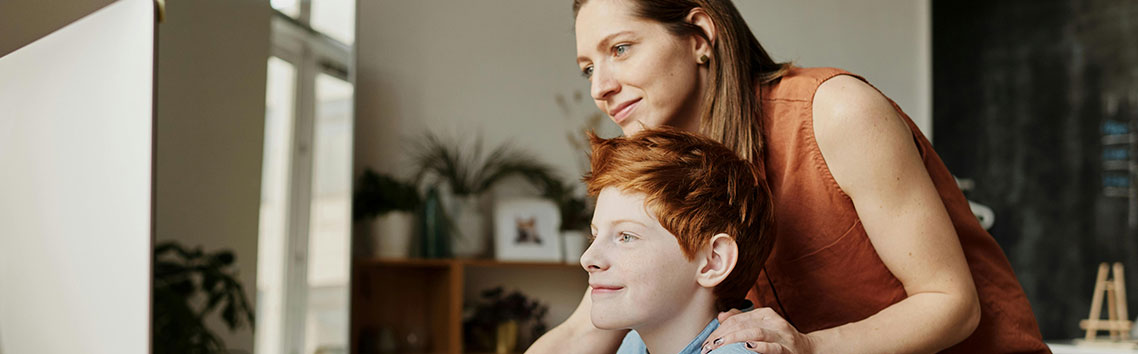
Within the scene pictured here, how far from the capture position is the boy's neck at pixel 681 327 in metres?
0.99

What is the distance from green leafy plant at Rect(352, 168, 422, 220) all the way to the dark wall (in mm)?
2721

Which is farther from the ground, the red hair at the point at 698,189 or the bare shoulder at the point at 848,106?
the bare shoulder at the point at 848,106

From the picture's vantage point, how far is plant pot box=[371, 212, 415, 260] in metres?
3.60

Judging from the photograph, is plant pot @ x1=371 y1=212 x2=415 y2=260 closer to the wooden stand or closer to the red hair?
the wooden stand

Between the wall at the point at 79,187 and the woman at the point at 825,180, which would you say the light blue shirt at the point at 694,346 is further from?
the wall at the point at 79,187

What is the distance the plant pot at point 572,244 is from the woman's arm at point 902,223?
3009mm

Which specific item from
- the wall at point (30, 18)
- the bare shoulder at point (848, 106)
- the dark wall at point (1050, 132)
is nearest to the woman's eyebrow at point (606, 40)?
the bare shoulder at point (848, 106)

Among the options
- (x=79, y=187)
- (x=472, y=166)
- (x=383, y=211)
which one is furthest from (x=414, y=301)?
(x=79, y=187)

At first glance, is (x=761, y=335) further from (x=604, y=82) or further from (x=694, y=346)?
(x=604, y=82)

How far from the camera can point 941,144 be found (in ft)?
15.5

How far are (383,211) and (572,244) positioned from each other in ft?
2.78

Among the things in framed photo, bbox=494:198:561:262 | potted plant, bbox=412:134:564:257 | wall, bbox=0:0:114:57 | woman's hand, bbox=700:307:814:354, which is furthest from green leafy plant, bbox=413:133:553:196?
woman's hand, bbox=700:307:814:354

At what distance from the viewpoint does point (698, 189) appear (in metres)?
0.98

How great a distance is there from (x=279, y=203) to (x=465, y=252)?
3.50 feet
